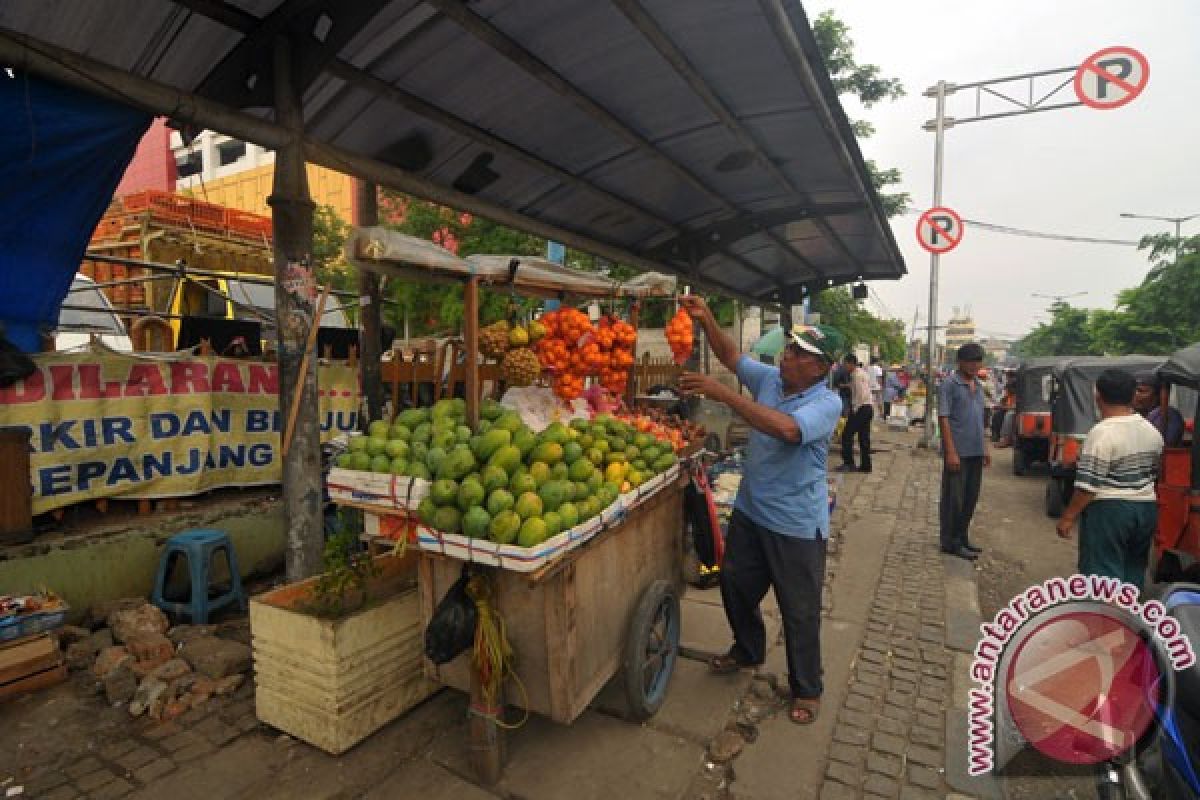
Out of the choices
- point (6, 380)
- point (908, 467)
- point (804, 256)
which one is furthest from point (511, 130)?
point (908, 467)

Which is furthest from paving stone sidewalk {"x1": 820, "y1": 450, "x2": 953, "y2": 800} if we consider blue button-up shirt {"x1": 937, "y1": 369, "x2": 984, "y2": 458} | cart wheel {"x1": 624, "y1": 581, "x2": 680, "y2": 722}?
blue button-up shirt {"x1": 937, "y1": 369, "x2": 984, "y2": 458}

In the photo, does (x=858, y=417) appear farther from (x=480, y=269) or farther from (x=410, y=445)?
(x=410, y=445)

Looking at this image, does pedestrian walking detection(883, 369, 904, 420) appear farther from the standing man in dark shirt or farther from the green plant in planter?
the green plant in planter

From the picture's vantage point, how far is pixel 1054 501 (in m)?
7.93

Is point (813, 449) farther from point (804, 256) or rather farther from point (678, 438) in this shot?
point (804, 256)

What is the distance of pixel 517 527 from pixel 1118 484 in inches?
143

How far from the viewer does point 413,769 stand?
2867 mm

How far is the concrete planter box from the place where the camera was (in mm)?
2844

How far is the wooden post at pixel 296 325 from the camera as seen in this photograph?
3559 millimetres

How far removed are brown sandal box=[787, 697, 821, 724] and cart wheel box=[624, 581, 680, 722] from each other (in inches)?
26.7

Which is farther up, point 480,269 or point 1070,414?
point 480,269

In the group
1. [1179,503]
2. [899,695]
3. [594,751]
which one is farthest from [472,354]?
[1179,503]

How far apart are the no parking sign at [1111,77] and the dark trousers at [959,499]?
6.75m

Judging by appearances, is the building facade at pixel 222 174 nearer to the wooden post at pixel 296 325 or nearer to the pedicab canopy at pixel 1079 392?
the wooden post at pixel 296 325
